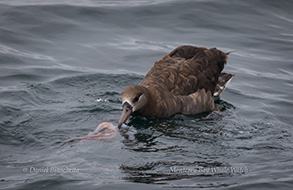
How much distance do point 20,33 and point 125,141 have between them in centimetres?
787

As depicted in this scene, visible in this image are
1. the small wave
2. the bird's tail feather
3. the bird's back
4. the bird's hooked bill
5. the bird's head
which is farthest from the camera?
the small wave

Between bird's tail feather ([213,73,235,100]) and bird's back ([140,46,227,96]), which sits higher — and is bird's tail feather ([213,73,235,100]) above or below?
below

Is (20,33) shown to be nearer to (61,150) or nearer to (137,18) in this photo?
(137,18)

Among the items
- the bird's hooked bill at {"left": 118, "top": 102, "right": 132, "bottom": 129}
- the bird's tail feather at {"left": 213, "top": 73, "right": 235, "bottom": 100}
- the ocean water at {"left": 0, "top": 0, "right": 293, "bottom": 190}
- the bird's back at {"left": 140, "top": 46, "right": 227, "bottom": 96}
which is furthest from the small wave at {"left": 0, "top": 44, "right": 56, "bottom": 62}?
the bird's hooked bill at {"left": 118, "top": 102, "right": 132, "bottom": 129}

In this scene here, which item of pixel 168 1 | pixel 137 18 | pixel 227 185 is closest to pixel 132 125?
pixel 227 185

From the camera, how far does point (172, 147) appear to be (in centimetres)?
830

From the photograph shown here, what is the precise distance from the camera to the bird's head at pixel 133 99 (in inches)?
363

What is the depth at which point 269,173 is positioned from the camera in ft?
23.7

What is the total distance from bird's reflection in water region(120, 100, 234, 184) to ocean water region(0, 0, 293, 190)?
2cm

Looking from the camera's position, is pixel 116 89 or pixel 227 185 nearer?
pixel 227 185

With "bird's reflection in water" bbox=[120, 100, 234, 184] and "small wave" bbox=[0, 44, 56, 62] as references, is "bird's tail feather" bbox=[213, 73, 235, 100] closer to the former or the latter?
"bird's reflection in water" bbox=[120, 100, 234, 184]

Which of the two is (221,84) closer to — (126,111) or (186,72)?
(186,72)

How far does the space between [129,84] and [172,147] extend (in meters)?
3.85

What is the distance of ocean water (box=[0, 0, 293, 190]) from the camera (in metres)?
7.20
